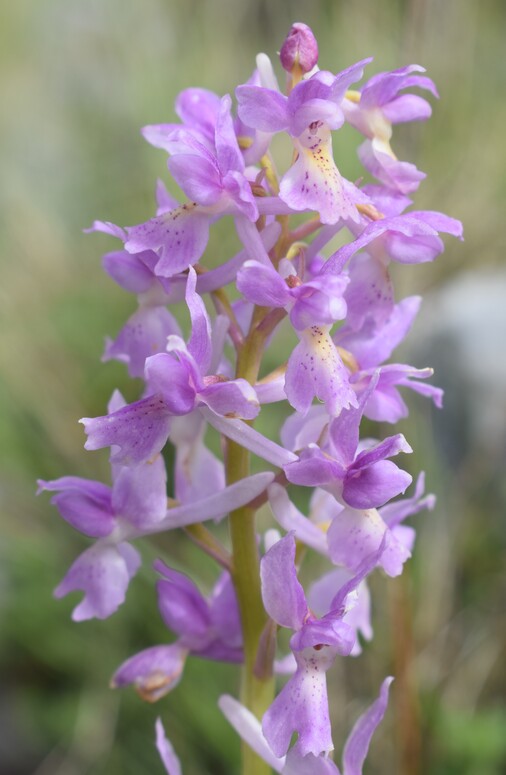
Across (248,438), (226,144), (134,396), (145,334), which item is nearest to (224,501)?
(248,438)

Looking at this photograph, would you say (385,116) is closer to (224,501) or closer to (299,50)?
(299,50)

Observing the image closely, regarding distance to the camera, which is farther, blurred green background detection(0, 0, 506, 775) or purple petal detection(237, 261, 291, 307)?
blurred green background detection(0, 0, 506, 775)

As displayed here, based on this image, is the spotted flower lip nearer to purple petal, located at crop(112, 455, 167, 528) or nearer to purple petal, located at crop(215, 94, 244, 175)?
purple petal, located at crop(112, 455, 167, 528)

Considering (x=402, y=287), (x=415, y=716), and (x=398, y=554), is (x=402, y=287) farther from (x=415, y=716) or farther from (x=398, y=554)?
(x=398, y=554)

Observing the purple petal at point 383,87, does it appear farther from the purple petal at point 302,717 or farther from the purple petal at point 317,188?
the purple petal at point 302,717

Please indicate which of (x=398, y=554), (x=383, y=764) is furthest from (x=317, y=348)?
(x=383, y=764)

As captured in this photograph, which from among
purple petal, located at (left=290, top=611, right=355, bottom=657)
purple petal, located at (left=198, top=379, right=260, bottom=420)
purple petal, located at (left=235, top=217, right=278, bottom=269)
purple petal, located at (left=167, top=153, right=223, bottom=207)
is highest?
purple petal, located at (left=167, top=153, right=223, bottom=207)

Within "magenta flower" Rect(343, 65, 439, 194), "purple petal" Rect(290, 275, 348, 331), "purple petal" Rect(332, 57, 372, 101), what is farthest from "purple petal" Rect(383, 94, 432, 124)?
"purple petal" Rect(290, 275, 348, 331)
